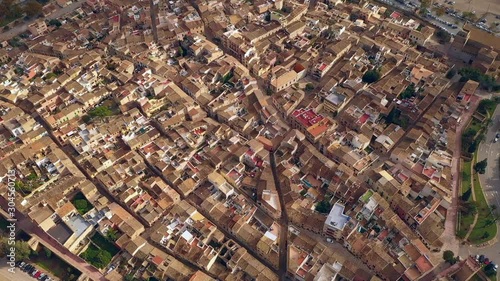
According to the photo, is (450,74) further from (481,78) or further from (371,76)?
(371,76)

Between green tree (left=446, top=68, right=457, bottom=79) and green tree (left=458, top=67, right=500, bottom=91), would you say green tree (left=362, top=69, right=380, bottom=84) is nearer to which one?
green tree (left=446, top=68, right=457, bottom=79)

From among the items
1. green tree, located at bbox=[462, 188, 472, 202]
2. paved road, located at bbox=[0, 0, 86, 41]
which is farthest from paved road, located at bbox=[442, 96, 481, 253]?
paved road, located at bbox=[0, 0, 86, 41]

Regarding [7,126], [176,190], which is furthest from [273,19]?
[7,126]

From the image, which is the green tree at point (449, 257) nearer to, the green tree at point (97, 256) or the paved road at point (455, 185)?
the paved road at point (455, 185)

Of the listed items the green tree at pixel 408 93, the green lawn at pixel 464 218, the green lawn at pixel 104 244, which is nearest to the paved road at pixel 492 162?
the green lawn at pixel 464 218

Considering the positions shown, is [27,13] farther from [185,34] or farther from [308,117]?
[308,117]

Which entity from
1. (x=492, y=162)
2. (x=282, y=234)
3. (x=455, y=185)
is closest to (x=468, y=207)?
(x=455, y=185)
